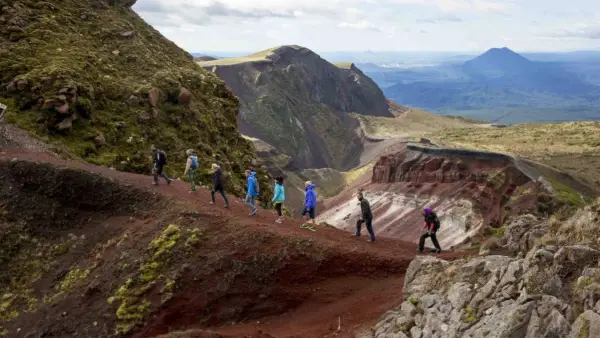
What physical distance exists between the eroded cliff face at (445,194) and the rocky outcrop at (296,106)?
190 feet

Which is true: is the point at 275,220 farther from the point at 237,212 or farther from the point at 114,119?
the point at 114,119

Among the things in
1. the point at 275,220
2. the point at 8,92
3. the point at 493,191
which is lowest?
the point at 493,191

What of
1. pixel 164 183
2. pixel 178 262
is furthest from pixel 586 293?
pixel 164 183

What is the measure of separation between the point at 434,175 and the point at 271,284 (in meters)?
46.6

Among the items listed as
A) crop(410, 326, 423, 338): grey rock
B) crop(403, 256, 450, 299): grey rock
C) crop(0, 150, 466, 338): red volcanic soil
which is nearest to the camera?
crop(410, 326, 423, 338): grey rock

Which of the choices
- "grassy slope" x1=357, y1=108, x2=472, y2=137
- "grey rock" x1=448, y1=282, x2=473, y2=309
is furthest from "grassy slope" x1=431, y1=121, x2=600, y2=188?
"grey rock" x1=448, y1=282, x2=473, y2=309

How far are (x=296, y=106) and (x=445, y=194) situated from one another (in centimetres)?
9539

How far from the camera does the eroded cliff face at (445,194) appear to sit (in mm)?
48531

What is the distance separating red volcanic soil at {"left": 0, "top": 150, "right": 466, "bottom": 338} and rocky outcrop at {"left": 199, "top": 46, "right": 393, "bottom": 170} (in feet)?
336

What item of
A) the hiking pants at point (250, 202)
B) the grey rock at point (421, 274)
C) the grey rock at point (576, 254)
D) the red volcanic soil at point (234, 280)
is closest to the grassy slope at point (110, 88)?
the red volcanic soil at point (234, 280)

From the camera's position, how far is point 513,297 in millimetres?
9938

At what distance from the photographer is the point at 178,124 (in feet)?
112

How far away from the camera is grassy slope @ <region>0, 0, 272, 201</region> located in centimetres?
2866

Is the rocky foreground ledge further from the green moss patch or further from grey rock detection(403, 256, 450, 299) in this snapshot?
the green moss patch
